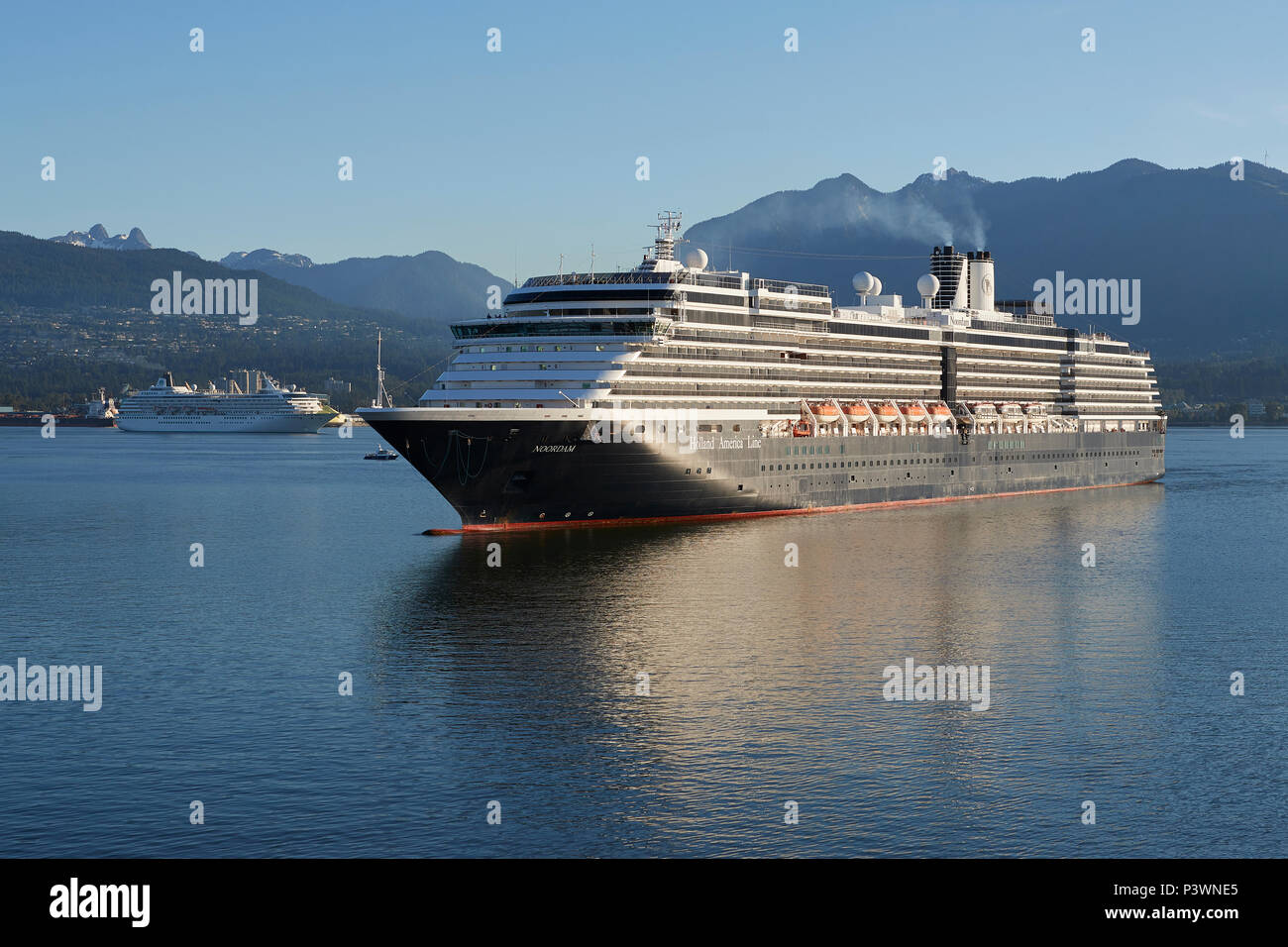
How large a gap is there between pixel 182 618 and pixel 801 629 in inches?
808

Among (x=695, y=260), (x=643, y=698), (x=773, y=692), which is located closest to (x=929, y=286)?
(x=695, y=260)

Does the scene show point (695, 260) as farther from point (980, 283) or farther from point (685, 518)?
point (980, 283)

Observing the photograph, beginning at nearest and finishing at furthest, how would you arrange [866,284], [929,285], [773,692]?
[773,692] < [866,284] < [929,285]

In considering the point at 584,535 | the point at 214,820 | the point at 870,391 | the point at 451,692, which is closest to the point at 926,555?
the point at 584,535

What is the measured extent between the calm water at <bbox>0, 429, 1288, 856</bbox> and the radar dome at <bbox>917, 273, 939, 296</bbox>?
40.2 meters

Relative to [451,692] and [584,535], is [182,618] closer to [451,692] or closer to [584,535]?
[451,692]

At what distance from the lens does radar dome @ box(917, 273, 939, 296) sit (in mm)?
100750

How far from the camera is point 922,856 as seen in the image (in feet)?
72.2

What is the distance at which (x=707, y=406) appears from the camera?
68.3m

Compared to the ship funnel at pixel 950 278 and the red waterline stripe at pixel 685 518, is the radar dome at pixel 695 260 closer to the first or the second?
the red waterline stripe at pixel 685 518

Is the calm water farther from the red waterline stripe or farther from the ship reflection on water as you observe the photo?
the red waterline stripe

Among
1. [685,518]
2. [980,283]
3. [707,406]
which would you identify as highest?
[980,283]

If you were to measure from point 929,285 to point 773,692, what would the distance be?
73.9 meters
